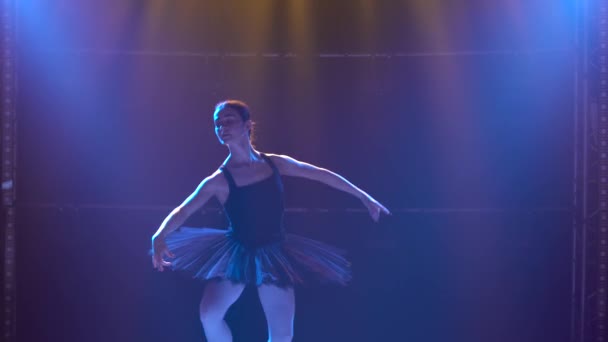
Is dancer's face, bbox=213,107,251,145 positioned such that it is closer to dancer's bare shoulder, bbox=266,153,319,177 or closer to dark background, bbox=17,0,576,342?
dancer's bare shoulder, bbox=266,153,319,177

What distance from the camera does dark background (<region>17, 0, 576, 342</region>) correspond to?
4.39m

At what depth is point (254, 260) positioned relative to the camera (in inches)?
139

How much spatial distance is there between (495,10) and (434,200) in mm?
1245

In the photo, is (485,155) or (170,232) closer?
(170,232)

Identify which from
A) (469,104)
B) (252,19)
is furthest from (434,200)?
(252,19)

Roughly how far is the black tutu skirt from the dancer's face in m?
0.52

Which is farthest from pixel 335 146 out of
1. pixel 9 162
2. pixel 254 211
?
pixel 9 162

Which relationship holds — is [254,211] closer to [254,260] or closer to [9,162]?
[254,260]

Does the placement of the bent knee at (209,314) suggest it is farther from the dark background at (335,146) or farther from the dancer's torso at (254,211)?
the dark background at (335,146)

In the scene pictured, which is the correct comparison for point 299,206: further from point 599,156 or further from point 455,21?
point 599,156

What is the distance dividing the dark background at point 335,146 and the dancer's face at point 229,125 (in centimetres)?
79

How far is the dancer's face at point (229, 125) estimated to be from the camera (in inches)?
141

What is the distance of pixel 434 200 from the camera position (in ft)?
14.5

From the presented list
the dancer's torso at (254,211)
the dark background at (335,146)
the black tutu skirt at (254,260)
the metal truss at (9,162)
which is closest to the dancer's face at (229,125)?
the dancer's torso at (254,211)
